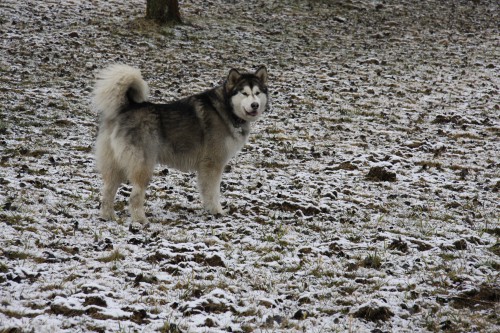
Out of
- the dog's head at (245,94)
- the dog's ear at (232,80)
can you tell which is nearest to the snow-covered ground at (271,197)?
the dog's head at (245,94)

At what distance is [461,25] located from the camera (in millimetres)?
20641

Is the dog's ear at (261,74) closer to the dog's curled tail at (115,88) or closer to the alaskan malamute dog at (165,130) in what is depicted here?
the alaskan malamute dog at (165,130)

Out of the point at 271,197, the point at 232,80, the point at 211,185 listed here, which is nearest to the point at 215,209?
the point at 211,185

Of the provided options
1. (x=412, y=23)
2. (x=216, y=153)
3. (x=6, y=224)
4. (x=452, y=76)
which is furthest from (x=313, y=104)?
(x=412, y=23)

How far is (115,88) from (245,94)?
177 centimetres

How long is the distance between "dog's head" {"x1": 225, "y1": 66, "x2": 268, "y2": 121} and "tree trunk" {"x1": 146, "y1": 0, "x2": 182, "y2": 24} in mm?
10952

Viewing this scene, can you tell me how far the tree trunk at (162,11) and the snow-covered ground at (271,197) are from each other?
0.59m

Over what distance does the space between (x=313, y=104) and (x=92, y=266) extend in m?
8.53

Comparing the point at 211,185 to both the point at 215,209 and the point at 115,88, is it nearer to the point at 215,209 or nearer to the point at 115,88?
the point at 215,209

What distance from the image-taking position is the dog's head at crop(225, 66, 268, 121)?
6.82 m

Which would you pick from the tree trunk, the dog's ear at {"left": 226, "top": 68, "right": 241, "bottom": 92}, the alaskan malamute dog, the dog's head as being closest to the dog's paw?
the alaskan malamute dog

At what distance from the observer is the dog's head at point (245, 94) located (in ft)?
22.4

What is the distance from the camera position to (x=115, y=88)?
6.16 metres

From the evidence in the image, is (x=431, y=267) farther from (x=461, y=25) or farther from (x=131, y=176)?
(x=461, y=25)
